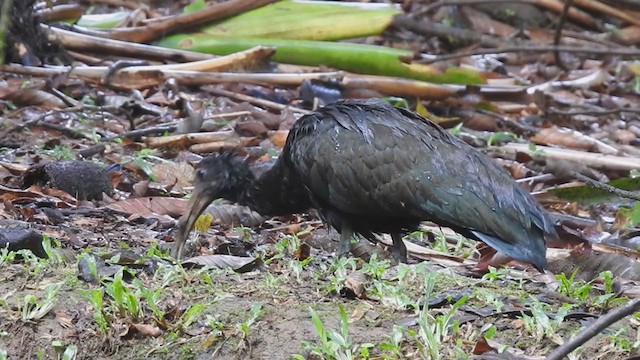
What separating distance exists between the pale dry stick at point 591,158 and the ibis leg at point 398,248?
9.48 ft

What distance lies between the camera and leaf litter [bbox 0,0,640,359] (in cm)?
460

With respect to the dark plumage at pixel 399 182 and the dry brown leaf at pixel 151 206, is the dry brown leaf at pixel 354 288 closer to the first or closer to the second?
the dark plumage at pixel 399 182

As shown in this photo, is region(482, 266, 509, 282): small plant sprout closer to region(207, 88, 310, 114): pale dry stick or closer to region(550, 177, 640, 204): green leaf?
region(550, 177, 640, 204): green leaf

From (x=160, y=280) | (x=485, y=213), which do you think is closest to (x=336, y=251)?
(x=485, y=213)

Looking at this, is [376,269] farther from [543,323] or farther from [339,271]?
[543,323]

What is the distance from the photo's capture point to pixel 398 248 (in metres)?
6.28

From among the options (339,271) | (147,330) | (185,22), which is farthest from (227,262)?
(185,22)

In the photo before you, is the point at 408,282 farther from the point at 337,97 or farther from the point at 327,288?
the point at 337,97

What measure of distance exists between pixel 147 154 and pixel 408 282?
11.6 feet

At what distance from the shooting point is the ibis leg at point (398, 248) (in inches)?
245

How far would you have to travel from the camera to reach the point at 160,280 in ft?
16.9

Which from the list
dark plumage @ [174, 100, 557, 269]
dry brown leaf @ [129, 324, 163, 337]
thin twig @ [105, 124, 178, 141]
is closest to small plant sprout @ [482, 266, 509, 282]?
dark plumage @ [174, 100, 557, 269]

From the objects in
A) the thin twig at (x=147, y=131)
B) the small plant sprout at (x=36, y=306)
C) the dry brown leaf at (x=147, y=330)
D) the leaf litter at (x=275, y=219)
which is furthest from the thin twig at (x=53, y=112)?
the dry brown leaf at (x=147, y=330)

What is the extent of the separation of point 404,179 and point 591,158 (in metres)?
3.25
